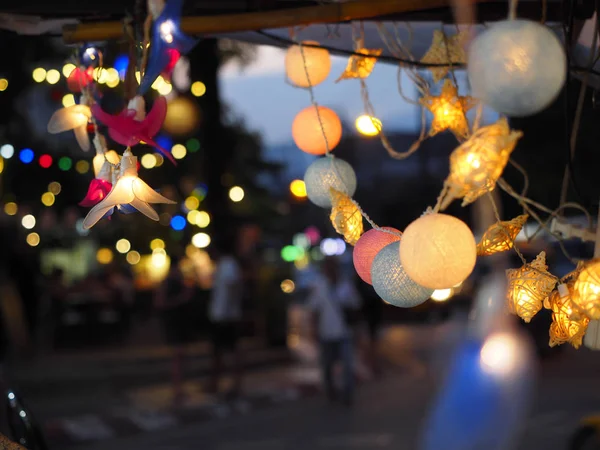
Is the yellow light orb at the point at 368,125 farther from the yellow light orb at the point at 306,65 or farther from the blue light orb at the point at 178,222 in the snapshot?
the blue light orb at the point at 178,222

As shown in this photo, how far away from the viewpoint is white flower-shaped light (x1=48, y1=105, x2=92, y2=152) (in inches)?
116

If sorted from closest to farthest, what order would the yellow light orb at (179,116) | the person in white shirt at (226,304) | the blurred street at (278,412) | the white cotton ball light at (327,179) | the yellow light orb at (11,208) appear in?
the white cotton ball light at (327,179) < the blurred street at (278,412) < the person in white shirt at (226,304) < the yellow light orb at (179,116) < the yellow light orb at (11,208)

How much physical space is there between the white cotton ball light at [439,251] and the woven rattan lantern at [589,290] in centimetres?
32

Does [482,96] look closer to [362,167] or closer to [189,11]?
[189,11]

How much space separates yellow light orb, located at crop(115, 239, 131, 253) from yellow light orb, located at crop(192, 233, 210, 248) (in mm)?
1146

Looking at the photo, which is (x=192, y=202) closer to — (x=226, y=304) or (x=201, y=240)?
(x=201, y=240)

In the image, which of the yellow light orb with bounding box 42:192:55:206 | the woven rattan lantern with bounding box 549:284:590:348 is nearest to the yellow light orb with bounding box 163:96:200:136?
the yellow light orb with bounding box 42:192:55:206

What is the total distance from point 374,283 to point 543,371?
32.6 feet

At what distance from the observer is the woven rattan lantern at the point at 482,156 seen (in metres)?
1.69

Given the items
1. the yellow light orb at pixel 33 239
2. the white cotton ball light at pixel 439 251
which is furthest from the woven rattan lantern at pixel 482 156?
the yellow light orb at pixel 33 239

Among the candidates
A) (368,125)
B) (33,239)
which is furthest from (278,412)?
(368,125)

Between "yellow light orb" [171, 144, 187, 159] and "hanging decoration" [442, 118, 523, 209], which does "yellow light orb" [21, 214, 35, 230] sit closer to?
"yellow light orb" [171, 144, 187, 159]

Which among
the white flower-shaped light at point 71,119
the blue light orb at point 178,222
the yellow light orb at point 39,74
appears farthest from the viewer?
the blue light orb at point 178,222

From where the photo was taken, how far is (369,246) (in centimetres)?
233
